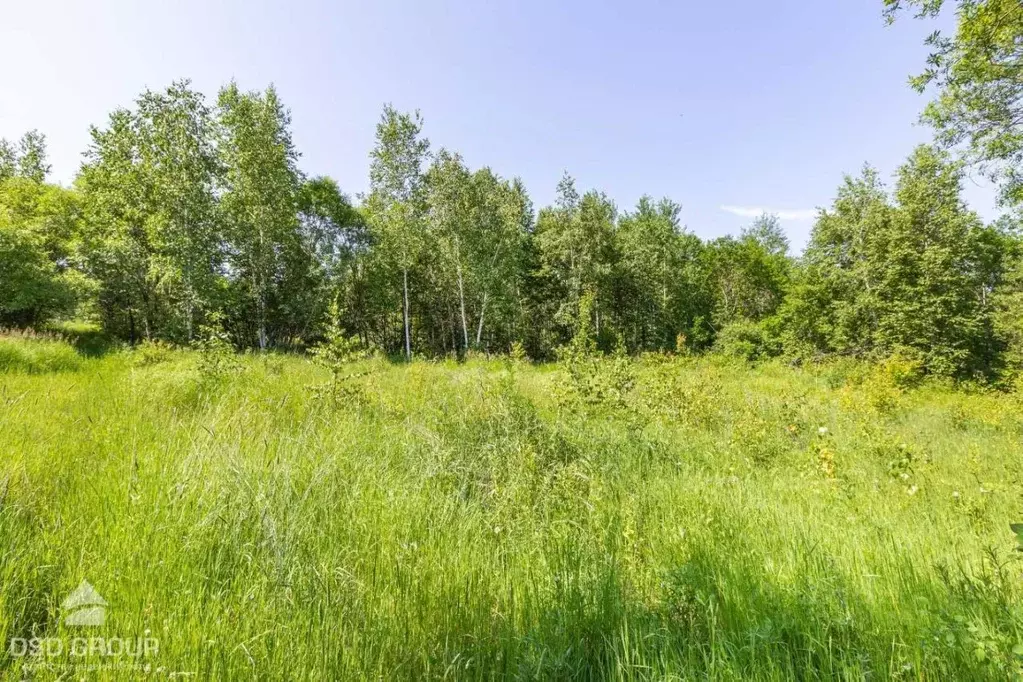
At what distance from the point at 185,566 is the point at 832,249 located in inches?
1170

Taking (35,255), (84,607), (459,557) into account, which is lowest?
(459,557)

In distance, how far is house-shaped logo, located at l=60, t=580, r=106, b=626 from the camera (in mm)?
1376

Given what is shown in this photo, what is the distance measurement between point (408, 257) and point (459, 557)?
23140 millimetres

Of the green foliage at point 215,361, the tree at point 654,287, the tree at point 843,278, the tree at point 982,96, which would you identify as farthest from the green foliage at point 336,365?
the tree at point 654,287

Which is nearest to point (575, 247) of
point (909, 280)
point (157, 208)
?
point (909, 280)

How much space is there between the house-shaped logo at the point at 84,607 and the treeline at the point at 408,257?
8.28 meters

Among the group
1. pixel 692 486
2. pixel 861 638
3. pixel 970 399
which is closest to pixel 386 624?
pixel 861 638

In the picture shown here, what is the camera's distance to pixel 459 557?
87.3 inches

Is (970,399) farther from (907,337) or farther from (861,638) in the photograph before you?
(861,638)

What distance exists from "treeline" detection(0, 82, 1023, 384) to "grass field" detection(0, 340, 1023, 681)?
6448 millimetres

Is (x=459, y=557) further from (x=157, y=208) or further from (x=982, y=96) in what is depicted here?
(x=157, y=208)

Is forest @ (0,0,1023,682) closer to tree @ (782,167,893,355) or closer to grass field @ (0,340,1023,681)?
grass field @ (0,340,1023,681)

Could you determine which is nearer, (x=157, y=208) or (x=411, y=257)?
(x=157, y=208)

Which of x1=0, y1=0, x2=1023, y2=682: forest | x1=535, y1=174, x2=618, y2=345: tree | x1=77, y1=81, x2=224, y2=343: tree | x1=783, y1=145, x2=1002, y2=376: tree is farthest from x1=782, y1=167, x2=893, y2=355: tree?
x1=77, y1=81, x2=224, y2=343: tree
